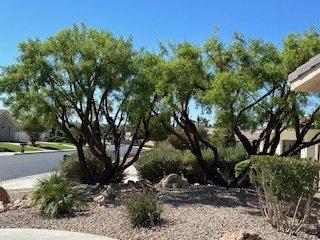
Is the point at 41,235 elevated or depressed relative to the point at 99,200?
depressed

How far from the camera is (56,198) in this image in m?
12.5

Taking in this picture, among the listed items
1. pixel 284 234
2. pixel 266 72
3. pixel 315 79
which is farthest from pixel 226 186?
pixel 315 79

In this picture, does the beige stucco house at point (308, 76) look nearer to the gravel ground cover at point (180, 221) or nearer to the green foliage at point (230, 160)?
the gravel ground cover at point (180, 221)

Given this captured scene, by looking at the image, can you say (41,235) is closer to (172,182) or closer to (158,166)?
(172,182)

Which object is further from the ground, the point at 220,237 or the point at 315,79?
the point at 315,79

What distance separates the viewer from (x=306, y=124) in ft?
55.8

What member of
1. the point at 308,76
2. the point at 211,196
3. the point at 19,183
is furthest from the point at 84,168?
the point at 308,76

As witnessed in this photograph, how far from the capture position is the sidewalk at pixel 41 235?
9797 millimetres

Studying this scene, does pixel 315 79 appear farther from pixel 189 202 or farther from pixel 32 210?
pixel 32 210

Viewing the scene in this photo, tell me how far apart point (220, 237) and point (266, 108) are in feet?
23.3

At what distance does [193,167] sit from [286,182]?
33.1 ft

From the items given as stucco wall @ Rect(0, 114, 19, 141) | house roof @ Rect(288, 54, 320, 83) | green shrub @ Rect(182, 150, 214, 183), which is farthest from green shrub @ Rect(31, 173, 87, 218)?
stucco wall @ Rect(0, 114, 19, 141)

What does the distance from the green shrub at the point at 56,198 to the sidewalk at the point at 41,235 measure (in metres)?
1.52

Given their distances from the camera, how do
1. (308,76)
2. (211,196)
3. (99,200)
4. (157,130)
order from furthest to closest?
(157,130)
(211,196)
(99,200)
(308,76)
